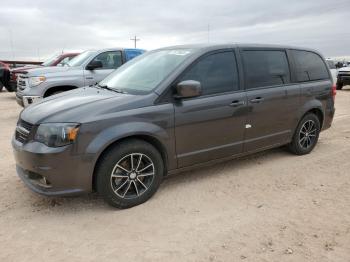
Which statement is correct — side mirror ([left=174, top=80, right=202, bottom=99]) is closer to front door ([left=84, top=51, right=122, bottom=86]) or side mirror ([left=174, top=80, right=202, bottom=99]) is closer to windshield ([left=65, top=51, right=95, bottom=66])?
front door ([left=84, top=51, right=122, bottom=86])

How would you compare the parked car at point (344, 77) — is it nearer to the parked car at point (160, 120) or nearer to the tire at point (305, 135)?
the tire at point (305, 135)

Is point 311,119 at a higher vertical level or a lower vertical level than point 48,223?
higher

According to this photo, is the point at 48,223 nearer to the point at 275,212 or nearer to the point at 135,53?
the point at 275,212

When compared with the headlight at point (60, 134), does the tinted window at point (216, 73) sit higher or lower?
higher

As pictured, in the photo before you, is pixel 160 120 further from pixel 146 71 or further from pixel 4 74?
pixel 4 74

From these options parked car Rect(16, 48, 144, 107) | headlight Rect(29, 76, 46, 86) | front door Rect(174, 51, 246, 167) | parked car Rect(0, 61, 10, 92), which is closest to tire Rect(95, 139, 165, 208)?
front door Rect(174, 51, 246, 167)

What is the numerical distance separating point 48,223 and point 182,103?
1893 mm

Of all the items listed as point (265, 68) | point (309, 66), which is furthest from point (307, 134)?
point (265, 68)

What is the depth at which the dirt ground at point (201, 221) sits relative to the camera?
3035mm

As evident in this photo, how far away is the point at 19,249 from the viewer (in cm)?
311

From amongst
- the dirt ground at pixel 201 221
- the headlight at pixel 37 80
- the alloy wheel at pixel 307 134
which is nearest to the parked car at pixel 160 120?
the alloy wheel at pixel 307 134

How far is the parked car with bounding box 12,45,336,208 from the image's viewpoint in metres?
3.53

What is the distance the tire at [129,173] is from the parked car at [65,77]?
5.20 metres

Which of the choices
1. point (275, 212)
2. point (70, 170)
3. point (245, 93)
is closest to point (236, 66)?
point (245, 93)
